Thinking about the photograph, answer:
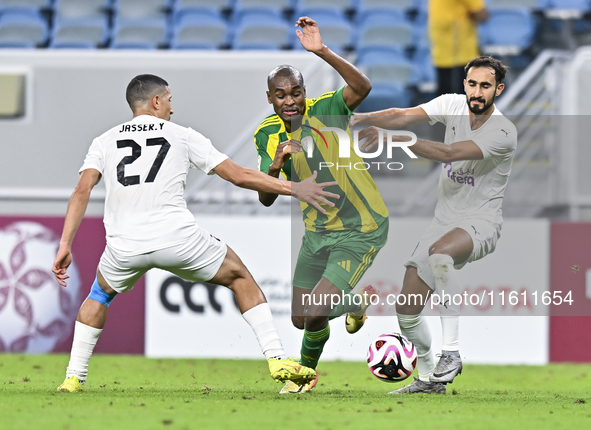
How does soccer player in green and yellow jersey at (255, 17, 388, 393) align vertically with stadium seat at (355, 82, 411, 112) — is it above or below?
below

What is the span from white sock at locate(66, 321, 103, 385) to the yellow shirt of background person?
468 cm

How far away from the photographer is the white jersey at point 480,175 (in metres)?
5.78

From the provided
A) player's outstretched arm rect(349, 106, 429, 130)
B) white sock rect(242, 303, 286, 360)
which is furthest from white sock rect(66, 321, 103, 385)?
player's outstretched arm rect(349, 106, 429, 130)

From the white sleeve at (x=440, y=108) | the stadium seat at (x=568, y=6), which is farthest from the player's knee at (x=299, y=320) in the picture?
the stadium seat at (x=568, y=6)

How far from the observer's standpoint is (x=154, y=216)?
5.15 meters

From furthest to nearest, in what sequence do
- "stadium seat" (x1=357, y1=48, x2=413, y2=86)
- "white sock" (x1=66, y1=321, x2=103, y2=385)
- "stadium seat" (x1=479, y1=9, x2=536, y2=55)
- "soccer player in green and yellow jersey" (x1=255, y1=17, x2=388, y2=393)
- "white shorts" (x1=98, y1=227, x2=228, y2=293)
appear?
"stadium seat" (x1=357, y1=48, x2=413, y2=86) < "stadium seat" (x1=479, y1=9, x2=536, y2=55) < "soccer player in green and yellow jersey" (x1=255, y1=17, x2=388, y2=393) < "white sock" (x1=66, y1=321, x2=103, y2=385) < "white shorts" (x1=98, y1=227, x2=228, y2=293)

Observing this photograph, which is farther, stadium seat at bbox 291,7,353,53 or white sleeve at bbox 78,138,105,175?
stadium seat at bbox 291,7,353,53

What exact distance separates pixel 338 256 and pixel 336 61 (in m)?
1.28

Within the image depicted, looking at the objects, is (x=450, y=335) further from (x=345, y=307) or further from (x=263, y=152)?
(x=263, y=152)

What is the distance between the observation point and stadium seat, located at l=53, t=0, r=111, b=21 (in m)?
11.2

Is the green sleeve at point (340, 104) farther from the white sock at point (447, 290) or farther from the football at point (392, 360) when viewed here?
the football at point (392, 360)

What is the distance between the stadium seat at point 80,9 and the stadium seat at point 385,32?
11.0 feet

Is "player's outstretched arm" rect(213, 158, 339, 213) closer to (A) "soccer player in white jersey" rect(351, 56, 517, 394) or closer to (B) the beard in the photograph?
(A) "soccer player in white jersey" rect(351, 56, 517, 394)

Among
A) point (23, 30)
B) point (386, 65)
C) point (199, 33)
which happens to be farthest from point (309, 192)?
point (23, 30)
